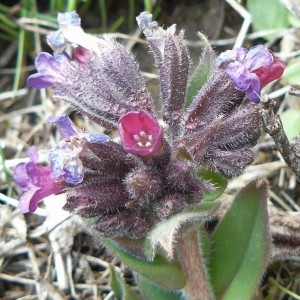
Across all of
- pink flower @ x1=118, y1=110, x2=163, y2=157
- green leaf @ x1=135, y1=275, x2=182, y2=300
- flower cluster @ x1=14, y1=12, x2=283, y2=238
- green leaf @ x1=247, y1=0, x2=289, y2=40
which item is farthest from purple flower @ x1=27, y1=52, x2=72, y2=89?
green leaf @ x1=247, y1=0, x2=289, y2=40

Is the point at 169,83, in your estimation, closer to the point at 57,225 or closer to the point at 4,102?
the point at 57,225

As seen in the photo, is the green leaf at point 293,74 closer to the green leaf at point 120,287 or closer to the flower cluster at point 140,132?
the flower cluster at point 140,132

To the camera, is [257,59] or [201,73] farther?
[201,73]

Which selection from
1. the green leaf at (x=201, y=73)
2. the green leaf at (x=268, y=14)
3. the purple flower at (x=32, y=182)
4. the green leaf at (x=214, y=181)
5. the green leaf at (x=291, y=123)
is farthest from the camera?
the green leaf at (x=268, y=14)

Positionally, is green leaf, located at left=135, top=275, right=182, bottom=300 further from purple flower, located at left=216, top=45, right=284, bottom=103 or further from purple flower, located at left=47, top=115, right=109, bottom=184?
purple flower, located at left=216, top=45, right=284, bottom=103

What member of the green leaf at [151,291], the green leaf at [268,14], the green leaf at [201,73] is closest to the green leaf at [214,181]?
the green leaf at [201,73]

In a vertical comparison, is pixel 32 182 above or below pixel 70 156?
below

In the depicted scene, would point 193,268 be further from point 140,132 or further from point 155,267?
point 140,132

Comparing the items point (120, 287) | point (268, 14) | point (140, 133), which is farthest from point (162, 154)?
point (268, 14)
